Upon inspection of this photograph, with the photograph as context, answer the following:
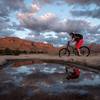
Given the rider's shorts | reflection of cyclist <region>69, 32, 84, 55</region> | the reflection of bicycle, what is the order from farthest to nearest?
1. the reflection of bicycle
2. the rider's shorts
3. reflection of cyclist <region>69, 32, 84, 55</region>

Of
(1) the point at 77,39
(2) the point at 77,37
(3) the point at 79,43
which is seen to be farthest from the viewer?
(3) the point at 79,43

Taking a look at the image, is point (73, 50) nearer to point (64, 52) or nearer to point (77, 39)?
point (64, 52)

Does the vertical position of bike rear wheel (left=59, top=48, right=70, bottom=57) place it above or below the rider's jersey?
below

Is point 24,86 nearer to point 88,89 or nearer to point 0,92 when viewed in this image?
point 0,92

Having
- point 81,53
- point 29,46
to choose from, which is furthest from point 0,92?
point 29,46

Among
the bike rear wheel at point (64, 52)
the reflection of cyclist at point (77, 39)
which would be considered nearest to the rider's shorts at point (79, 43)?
the reflection of cyclist at point (77, 39)

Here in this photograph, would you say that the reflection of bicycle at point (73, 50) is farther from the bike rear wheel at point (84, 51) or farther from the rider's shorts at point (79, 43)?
the rider's shorts at point (79, 43)

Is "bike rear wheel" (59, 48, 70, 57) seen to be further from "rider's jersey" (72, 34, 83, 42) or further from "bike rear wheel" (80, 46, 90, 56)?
"rider's jersey" (72, 34, 83, 42)

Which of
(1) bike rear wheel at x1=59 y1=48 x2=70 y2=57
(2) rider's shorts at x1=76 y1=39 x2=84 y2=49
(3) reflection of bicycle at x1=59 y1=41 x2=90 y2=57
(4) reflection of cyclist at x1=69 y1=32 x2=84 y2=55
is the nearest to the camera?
(4) reflection of cyclist at x1=69 y1=32 x2=84 y2=55

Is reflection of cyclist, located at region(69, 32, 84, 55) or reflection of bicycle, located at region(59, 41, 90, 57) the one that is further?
reflection of bicycle, located at region(59, 41, 90, 57)

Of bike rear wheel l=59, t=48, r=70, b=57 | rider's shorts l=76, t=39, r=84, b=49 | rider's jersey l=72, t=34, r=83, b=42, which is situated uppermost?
rider's jersey l=72, t=34, r=83, b=42

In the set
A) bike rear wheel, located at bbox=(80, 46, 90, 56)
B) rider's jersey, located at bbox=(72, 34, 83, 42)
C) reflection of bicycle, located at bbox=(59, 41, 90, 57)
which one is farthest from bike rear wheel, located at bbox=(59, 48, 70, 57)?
rider's jersey, located at bbox=(72, 34, 83, 42)

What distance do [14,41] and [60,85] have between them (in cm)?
18925

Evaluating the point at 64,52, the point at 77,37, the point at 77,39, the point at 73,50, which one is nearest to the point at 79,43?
the point at 77,39
